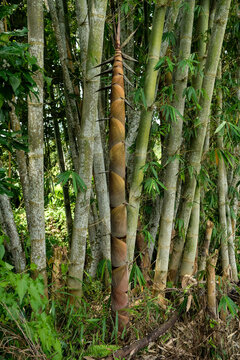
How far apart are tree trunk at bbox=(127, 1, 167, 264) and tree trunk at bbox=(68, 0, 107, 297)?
0.34 meters

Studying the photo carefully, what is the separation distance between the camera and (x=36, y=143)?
76.2 inches

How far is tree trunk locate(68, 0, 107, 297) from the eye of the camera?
191cm

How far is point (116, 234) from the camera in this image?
72.2 inches

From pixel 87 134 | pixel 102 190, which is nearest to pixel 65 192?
pixel 102 190

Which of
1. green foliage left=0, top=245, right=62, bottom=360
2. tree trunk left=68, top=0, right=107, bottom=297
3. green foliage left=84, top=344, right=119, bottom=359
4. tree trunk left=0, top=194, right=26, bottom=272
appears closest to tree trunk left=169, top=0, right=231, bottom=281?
tree trunk left=68, top=0, right=107, bottom=297

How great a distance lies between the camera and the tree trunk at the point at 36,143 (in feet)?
6.07

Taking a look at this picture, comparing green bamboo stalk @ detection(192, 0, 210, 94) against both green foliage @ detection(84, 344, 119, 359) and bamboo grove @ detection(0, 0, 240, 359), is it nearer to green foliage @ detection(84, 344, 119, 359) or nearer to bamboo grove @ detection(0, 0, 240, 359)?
bamboo grove @ detection(0, 0, 240, 359)

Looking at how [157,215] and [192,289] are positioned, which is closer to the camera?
[192,289]

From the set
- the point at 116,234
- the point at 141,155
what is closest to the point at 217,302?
the point at 116,234

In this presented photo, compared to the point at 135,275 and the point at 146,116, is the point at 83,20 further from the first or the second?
the point at 135,275

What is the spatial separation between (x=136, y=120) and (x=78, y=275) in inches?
51.1

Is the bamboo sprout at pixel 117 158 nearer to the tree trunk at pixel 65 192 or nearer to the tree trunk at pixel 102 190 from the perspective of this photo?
the tree trunk at pixel 102 190

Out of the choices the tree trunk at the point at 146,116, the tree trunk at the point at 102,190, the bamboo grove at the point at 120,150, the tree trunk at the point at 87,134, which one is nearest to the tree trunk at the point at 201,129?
the bamboo grove at the point at 120,150

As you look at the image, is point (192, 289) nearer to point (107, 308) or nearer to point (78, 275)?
point (107, 308)
